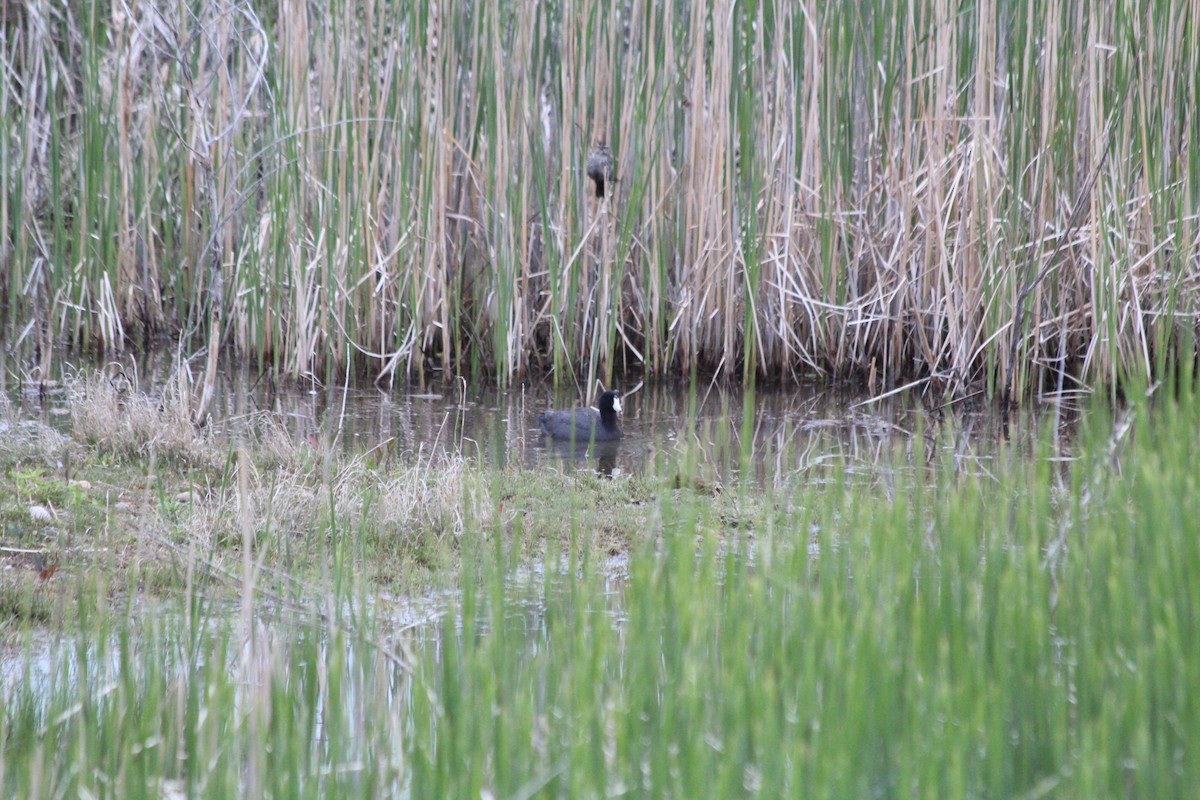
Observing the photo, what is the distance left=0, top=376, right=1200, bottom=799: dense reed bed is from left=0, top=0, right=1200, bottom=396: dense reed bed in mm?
3964

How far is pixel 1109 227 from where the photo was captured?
6.14 m

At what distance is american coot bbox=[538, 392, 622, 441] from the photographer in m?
6.14

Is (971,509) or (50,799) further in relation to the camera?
(971,509)

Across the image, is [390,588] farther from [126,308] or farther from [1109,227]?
[126,308]

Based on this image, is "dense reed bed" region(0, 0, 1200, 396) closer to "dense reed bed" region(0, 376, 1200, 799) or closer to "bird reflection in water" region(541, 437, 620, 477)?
"bird reflection in water" region(541, 437, 620, 477)

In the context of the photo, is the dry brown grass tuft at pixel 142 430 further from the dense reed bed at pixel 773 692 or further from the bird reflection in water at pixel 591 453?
the dense reed bed at pixel 773 692

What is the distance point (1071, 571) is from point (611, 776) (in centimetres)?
96

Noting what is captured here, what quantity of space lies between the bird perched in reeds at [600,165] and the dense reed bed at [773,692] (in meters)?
4.46

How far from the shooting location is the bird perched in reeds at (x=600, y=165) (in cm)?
675

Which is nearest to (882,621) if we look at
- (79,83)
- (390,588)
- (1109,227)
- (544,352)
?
(390,588)

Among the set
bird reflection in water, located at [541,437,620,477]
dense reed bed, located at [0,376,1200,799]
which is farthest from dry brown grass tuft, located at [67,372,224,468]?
dense reed bed, located at [0,376,1200,799]

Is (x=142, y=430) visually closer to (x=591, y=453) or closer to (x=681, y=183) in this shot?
(x=591, y=453)

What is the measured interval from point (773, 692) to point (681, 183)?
550 cm

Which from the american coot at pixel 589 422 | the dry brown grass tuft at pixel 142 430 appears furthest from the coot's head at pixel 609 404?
the dry brown grass tuft at pixel 142 430
